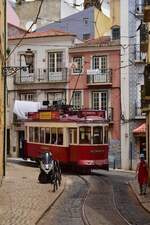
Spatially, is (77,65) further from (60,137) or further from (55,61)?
(60,137)

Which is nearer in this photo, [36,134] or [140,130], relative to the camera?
[36,134]

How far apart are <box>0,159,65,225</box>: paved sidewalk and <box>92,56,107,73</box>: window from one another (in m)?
15.0

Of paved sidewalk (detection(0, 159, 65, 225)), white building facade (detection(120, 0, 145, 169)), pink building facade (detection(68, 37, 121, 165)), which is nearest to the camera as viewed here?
paved sidewalk (detection(0, 159, 65, 225))

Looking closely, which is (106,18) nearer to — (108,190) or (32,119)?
(32,119)

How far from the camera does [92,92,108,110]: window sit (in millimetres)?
39438

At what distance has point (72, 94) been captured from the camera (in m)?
40.7

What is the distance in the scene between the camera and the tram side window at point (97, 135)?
28.6 m

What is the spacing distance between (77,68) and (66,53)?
1272 millimetres

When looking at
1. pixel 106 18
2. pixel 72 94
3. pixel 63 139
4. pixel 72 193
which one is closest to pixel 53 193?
pixel 72 193

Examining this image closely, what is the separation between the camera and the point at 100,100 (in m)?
39.7

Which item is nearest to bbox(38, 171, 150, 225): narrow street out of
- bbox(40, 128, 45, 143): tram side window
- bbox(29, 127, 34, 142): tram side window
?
bbox(40, 128, 45, 143): tram side window

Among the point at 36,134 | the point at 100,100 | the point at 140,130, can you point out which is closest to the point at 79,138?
the point at 36,134

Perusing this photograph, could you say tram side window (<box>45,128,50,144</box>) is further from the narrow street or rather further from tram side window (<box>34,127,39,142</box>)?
the narrow street

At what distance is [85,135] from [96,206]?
11288 millimetres
